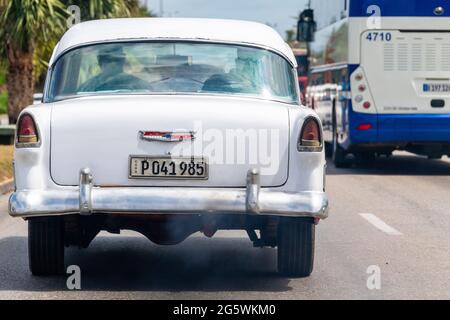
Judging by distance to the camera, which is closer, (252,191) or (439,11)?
(252,191)

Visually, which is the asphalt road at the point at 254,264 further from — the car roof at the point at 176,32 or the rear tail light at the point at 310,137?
the car roof at the point at 176,32

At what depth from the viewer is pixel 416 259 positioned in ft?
32.3

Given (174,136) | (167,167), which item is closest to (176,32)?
(174,136)

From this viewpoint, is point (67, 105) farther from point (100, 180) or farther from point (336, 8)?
point (336, 8)

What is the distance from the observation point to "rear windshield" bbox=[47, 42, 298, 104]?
27.8ft

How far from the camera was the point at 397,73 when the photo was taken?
744 inches

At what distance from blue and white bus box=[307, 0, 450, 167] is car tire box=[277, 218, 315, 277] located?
10752mm

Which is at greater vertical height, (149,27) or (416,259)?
(149,27)

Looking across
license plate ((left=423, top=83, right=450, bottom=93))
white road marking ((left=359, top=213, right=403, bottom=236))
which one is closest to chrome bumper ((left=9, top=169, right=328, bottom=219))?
white road marking ((left=359, top=213, right=403, bottom=236))

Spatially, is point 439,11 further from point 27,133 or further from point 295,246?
point 27,133

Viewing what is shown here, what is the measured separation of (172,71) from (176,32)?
15.6 inches

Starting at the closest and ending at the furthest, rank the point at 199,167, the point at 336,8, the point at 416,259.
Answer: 1. the point at 199,167
2. the point at 416,259
3. the point at 336,8
